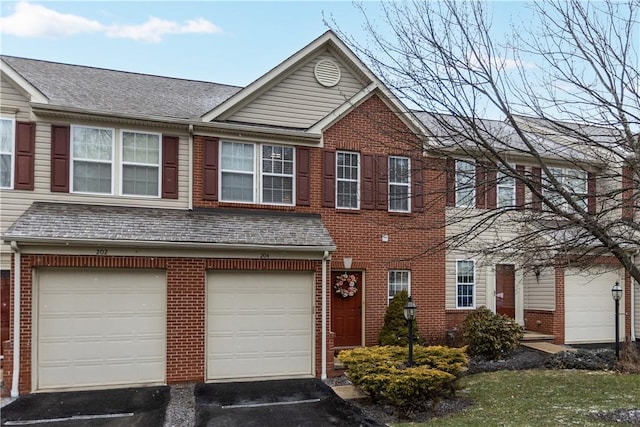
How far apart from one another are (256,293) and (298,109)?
4943mm

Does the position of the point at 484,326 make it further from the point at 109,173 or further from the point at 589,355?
the point at 109,173

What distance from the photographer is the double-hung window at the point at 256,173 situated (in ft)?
40.8

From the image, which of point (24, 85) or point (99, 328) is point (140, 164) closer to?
point (24, 85)

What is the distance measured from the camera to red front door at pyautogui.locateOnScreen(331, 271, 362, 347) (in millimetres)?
13055

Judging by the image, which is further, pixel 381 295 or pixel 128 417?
pixel 381 295

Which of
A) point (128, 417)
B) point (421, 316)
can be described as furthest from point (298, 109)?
point (128, 417)

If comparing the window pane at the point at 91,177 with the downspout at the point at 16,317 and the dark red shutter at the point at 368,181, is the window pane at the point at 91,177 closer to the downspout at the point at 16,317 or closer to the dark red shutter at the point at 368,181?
the downspout at the point at 16,317

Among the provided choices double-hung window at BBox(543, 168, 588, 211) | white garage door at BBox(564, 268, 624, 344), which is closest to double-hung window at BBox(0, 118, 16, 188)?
double-hung window at BBox(543, 168, 588, 211)

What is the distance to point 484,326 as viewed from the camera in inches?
513

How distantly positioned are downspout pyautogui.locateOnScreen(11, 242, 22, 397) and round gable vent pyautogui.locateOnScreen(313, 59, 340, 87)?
319 inches

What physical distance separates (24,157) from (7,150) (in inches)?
15.5

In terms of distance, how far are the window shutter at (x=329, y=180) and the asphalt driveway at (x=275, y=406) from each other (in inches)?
171

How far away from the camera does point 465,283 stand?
14.8 m

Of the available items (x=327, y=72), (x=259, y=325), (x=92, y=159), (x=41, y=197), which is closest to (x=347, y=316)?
(x=259, y=325)
